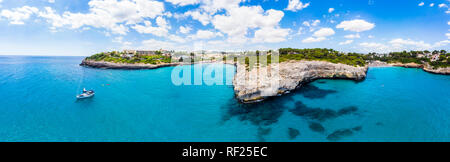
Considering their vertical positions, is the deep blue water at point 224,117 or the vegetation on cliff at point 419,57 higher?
the vegetation on cliff at point 419,57

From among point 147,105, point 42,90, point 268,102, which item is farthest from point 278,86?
point 42,90

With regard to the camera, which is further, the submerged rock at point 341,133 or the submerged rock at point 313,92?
the submerged rock at point 313,92

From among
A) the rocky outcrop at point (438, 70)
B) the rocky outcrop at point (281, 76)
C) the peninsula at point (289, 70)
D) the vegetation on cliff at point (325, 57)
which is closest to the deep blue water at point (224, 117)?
the rocky outcrop at point (281, 76)

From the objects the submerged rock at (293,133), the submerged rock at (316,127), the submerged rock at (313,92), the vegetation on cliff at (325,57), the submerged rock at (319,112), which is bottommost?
the submerged rock at (293,133)

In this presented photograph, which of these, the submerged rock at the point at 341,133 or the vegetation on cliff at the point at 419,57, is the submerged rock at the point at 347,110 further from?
the vegetation on cliff at the point at 419,57

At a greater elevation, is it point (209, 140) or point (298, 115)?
point (298, 115)

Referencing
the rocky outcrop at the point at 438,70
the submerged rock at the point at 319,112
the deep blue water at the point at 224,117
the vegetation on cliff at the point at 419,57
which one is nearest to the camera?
the deep blue water at the point at 224,117

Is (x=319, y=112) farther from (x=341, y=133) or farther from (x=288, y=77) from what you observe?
(x=288, y=77)
